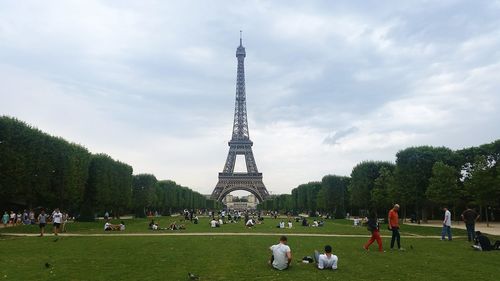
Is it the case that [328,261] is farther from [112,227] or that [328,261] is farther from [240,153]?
[240,153]

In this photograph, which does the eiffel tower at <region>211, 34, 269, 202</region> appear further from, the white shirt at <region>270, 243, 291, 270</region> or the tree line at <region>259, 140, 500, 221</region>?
the white shirt at <region>270, 243, 291, 270</region>

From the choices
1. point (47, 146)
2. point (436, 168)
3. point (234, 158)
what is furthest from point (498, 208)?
point (234, 158)

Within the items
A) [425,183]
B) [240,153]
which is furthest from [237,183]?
[425,183]

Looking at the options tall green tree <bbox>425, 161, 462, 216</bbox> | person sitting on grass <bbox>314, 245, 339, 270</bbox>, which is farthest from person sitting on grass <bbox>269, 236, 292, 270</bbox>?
tall green tree <bbox>425, 161, 462, 216</bbox>

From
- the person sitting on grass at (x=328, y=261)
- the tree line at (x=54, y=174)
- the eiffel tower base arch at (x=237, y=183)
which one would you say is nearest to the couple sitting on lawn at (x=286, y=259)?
the person sitting on grass at (x=328, y=261)

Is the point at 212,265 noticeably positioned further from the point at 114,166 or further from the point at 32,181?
the point at 114,166
